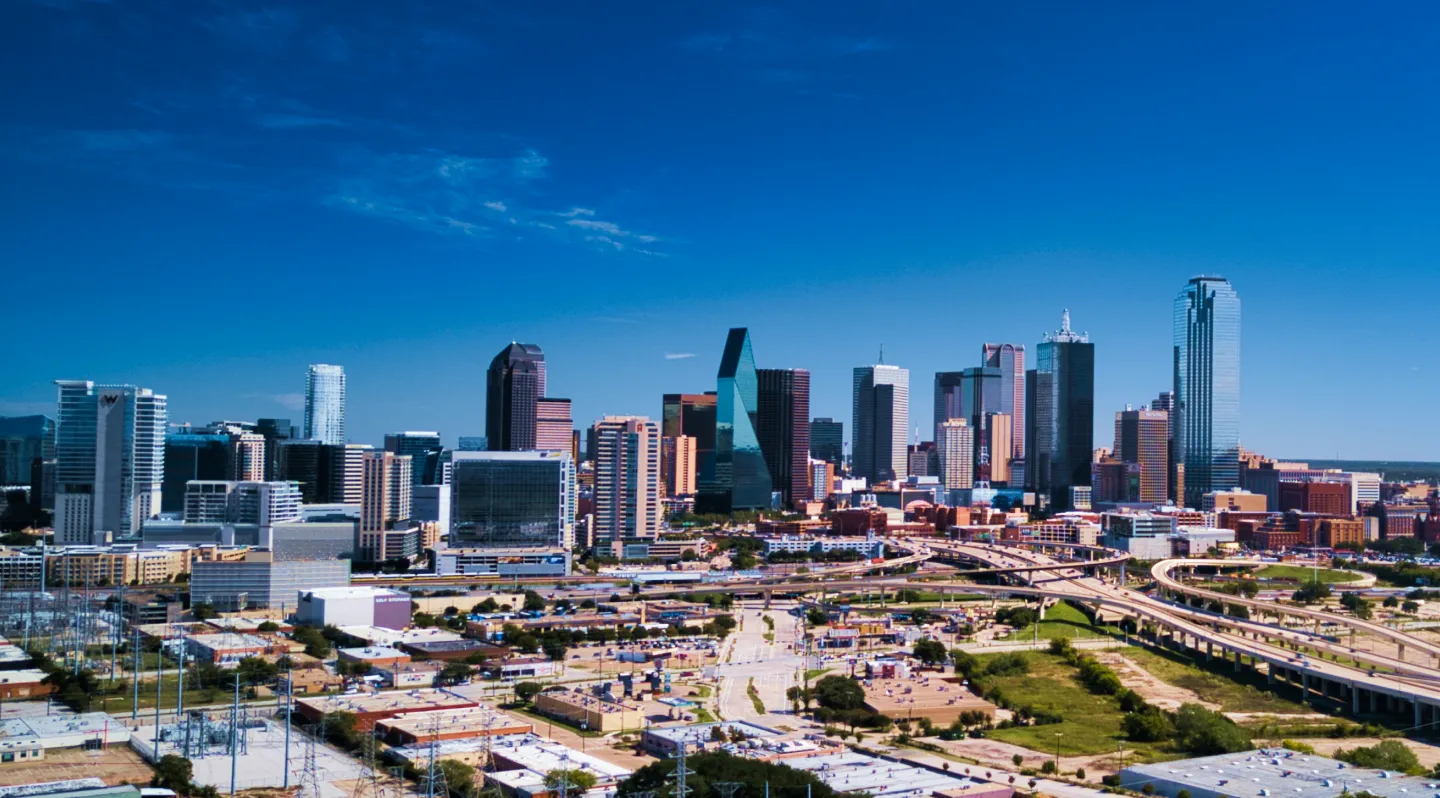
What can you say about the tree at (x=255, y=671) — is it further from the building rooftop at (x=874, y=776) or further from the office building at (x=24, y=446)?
the office building at (x=24, y=446)

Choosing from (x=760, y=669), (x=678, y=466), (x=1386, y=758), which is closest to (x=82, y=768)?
(x=760, y=669)

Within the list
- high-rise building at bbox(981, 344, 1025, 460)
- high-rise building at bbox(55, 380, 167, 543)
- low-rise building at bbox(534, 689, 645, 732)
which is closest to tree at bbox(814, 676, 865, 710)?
low-rise building at bbox(534, 689, 645, 732)

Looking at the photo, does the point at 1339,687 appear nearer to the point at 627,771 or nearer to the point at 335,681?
the point at 627,771

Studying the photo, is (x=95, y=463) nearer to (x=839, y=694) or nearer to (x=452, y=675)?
(x=452, y=675)

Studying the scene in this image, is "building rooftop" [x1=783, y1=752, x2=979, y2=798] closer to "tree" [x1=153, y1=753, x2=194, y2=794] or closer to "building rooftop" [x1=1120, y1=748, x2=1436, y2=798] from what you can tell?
"building rooftop" [x1=1120, y1=748, x2=1436, y2=798]

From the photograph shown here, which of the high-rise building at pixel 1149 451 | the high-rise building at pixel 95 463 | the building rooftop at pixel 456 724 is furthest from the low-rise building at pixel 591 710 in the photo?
the high-rise building at pixel 1149 451

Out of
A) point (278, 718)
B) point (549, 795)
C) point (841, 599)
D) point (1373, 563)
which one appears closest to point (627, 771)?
point (549, 795)
